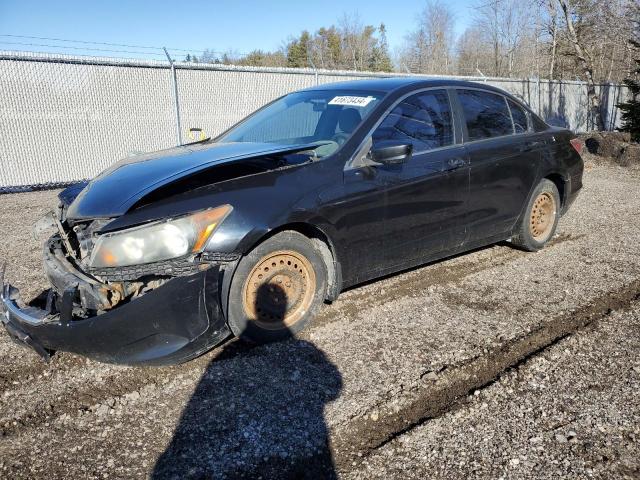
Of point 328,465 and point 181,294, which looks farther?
point 181,294

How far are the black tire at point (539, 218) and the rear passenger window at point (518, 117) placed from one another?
24.1 inches

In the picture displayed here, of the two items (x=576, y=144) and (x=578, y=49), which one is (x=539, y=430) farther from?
(x=578, y=49)

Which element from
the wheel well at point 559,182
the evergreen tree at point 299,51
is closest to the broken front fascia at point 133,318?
the wheel well at point 559,182

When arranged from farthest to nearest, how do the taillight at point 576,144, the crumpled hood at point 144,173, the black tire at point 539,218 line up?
the taillight at point 576,144
the black tire at point 539,218
the crumpled hood at point 144,173

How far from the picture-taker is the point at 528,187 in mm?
5148

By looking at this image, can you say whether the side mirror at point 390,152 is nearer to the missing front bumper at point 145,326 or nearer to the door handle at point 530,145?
the missing front bumper at point 145,326

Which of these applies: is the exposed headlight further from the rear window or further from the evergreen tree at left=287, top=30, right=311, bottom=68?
the evergreen tree at left=287, top=30, right=311, bottom=68

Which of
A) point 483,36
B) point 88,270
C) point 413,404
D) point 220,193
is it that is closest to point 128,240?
point 88,270

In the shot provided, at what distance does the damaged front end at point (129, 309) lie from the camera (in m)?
2.77

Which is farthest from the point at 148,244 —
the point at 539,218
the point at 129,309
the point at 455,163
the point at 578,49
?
the point at 578,49

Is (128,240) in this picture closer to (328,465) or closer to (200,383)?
(200,383)

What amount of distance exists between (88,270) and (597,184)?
9788 mm

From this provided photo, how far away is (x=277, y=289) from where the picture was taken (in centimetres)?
344

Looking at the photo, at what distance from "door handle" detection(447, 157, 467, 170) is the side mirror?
741 mm
